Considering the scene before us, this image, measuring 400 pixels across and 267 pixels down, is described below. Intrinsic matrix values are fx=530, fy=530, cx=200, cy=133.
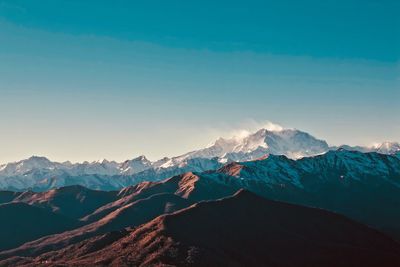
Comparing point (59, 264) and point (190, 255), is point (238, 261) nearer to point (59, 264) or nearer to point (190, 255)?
point (190, 255)

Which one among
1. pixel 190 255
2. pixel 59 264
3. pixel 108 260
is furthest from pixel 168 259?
pixel 59 264

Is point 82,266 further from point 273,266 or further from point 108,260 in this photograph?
point 273,266

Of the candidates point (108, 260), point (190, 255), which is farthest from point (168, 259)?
point (108, 260)

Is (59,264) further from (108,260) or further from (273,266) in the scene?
(273,266)

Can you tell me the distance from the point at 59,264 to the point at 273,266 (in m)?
79.1

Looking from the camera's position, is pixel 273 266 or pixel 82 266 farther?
pixel 273 266

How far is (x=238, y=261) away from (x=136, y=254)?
125 feet

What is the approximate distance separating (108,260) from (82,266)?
10.4m

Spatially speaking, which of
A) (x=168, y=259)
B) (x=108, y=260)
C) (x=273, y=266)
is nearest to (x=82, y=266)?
(x=108, y=260)

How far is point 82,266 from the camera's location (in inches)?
7333

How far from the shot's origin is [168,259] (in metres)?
191

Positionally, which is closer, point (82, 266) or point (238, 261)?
point (82, 266)

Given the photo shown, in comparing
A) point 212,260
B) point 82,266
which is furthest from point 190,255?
point 82,266

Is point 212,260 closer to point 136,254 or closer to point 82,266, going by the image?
point 136,254
